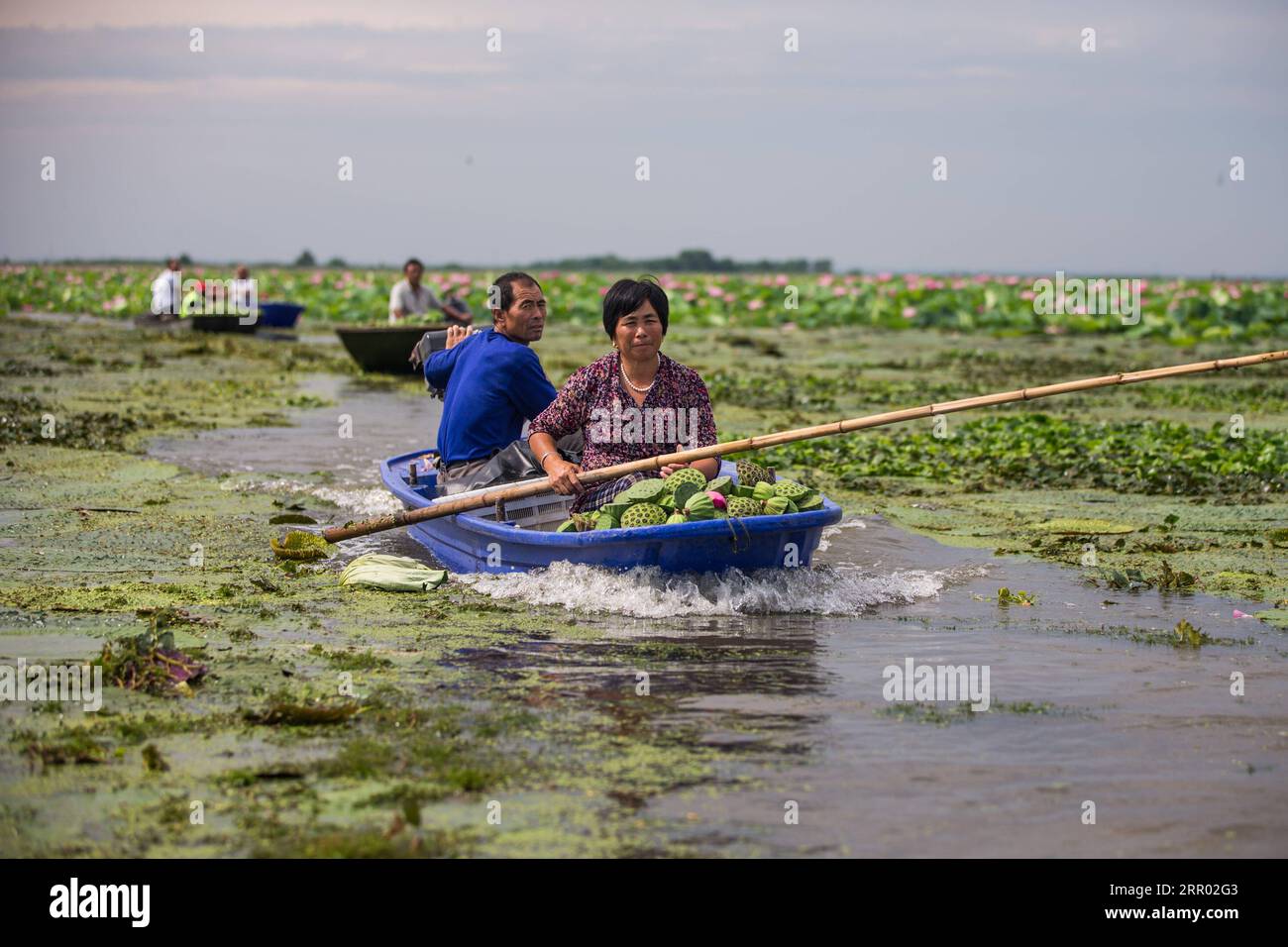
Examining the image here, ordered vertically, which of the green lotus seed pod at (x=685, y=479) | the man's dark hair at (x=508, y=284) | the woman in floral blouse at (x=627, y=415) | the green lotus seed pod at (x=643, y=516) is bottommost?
the green lotus seed pod at (x=643, y=516)

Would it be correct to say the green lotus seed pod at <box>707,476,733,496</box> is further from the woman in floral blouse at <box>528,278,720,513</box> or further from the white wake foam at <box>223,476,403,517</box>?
the white wake foam at <box>223,476,403,517</box>

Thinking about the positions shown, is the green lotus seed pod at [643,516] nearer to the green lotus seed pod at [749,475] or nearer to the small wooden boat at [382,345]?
the green lotus seed pod at [749,475]

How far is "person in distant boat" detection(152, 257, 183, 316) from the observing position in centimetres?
2372

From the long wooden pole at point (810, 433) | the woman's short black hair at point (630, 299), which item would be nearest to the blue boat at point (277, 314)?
the long wooden pole at point (810, 433)

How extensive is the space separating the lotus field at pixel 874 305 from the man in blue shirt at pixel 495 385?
59.7 ft

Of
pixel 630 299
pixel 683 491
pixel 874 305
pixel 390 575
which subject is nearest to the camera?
pixel 683 491

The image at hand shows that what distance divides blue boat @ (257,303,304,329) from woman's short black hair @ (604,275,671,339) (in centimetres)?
1761

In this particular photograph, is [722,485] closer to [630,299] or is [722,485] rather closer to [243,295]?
[630,299]

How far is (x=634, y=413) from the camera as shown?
670 centimetres

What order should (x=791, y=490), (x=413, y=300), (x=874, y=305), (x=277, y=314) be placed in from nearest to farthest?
1. (x=791, y=490)
2. (x=413, y=300)
3. (x=277, y=314)
4. (x=874, y=305)

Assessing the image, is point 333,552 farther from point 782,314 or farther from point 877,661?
point 782,314

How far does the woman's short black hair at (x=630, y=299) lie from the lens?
6449 mm

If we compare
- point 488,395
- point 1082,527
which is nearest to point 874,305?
point 1082,527

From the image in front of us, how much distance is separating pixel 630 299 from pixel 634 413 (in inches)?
21.4
